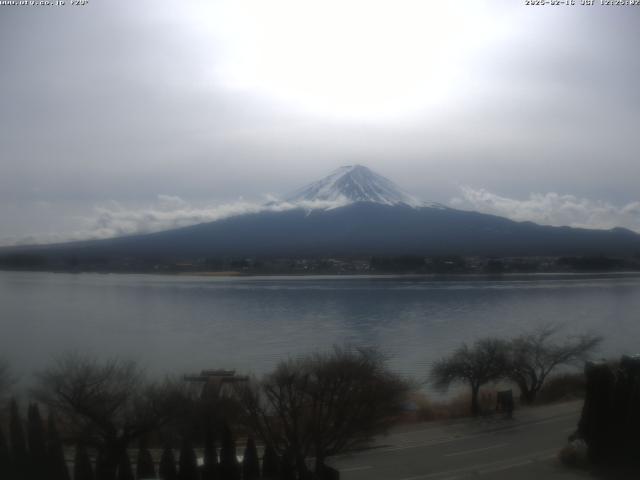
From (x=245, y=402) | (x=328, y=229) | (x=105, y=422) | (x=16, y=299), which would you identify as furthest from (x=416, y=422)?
(x=328, y=229)

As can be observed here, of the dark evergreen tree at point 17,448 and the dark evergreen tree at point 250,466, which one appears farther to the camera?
the dark evergreen tree at point 250,466

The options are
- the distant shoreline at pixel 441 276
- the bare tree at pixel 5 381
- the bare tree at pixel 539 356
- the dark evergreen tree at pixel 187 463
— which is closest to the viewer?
the dark evergreen tree at pixel 187 463

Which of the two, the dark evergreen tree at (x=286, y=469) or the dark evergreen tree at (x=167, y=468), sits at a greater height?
the dark evergreen tree at (x=167, y=468)

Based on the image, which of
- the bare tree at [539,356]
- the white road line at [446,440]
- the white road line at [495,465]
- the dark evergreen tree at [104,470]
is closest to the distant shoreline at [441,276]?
the bare tree at [539,356]

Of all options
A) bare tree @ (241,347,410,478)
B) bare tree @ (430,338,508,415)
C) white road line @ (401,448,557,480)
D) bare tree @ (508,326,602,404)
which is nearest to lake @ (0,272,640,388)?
bare tree @ (508,326,602,404)

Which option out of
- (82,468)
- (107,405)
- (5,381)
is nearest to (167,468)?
(82,468)

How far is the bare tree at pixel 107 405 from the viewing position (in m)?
3.83

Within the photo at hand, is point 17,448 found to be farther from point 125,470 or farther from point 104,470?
point 125,470

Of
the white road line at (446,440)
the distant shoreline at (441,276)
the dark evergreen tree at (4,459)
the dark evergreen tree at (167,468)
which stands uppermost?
the distant shoreline at (441,276)

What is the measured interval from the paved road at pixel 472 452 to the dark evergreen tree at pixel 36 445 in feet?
5.69

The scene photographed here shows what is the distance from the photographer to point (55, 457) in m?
3.55

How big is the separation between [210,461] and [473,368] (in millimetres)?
3468

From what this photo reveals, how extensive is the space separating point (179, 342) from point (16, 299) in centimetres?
277

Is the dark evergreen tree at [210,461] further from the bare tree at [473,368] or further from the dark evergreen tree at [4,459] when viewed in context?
the bare tree at [473,368]
